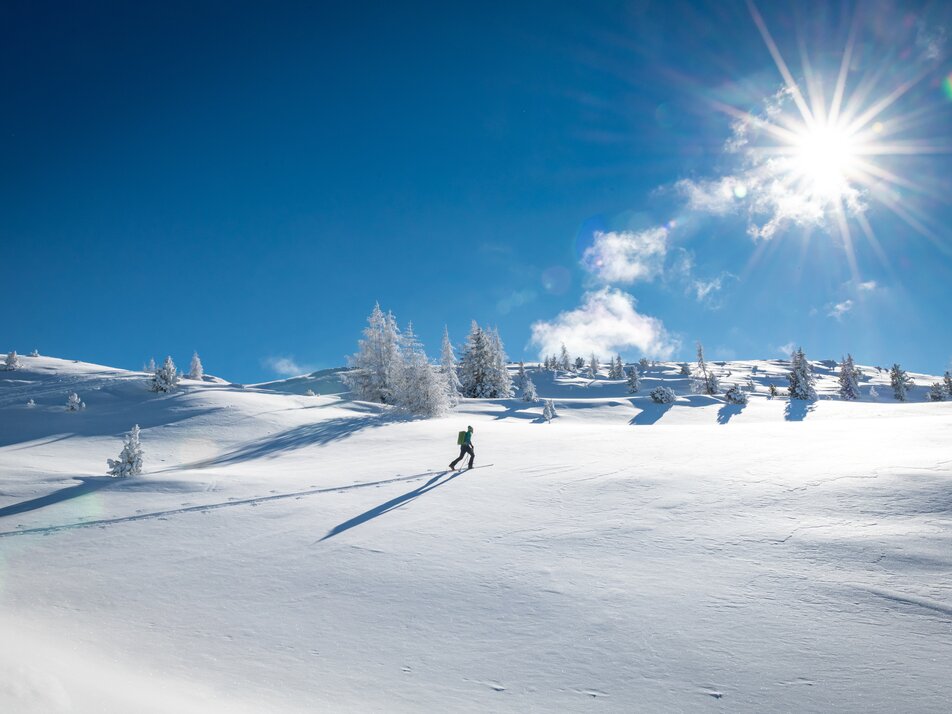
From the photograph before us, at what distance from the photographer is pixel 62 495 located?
415 inches

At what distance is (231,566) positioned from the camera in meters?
6.88

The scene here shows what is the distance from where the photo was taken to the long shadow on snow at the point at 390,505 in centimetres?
834

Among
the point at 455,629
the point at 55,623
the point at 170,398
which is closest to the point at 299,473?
the point at 55,623

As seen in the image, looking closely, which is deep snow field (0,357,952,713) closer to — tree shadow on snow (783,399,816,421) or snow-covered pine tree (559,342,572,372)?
tree shadow on snow (783,399,816,421)

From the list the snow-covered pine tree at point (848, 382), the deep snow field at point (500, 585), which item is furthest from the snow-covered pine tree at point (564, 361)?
the deep snow field at point (500, 585)

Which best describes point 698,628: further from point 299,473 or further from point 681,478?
point 299,473

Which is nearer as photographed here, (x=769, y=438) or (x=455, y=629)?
(x=455, y=629)

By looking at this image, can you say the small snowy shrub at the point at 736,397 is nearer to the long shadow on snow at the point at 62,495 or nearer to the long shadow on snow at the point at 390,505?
the long shadow on snow at the point at 390,505

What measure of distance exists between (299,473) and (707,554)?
10.8 meters

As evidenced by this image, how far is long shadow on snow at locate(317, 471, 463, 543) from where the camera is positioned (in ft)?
27.3

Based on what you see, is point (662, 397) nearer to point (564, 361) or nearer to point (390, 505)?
point (390, 505)

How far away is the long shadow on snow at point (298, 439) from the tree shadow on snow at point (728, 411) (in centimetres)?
1966

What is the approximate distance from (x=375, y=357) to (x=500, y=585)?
37.3m

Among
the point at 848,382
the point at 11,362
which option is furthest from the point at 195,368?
the point at 848,382
